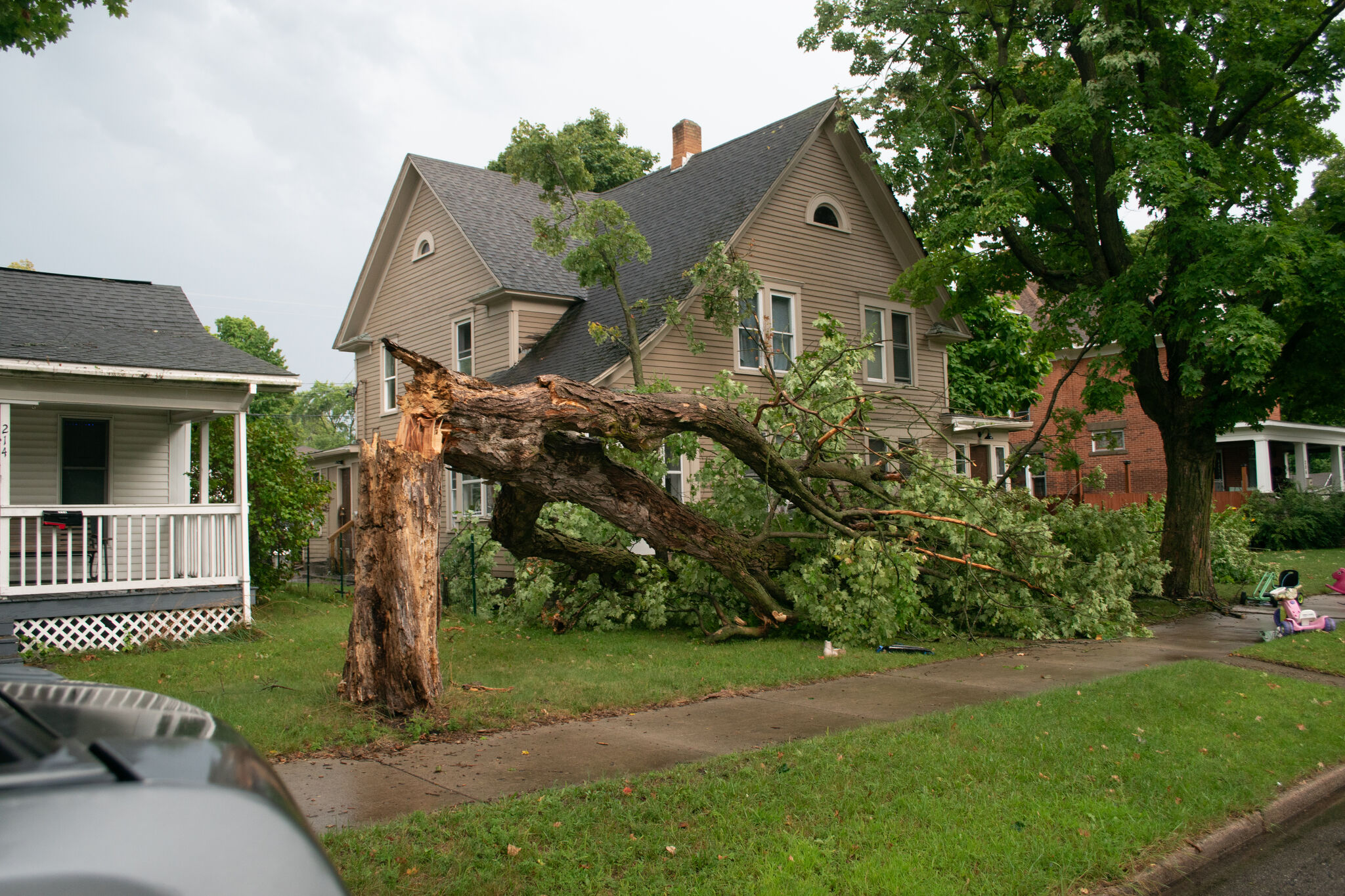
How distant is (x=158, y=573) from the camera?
37.8ft

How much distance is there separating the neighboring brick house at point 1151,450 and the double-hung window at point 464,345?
20.2 metres

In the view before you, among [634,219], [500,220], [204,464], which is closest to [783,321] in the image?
[634,219]

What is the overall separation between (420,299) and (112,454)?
25.5ft

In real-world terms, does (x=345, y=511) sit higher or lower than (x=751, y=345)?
lower

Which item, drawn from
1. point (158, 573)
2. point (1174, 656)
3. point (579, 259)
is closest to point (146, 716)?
point (1174, 656)

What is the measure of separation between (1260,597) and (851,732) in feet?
32.0

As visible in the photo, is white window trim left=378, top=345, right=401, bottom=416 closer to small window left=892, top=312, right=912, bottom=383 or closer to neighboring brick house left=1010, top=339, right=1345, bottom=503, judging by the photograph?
small window left=892, top=312, right=912, bottom=383

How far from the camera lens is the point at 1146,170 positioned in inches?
476

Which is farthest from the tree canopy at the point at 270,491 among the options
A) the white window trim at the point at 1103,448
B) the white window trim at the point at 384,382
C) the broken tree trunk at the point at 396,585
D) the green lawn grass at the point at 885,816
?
the white window trim at the point at 1103,448

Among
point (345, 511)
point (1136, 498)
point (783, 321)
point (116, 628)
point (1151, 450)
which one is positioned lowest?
point (116, 628)

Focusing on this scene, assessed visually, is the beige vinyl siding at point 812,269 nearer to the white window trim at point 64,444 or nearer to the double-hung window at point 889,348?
the double-hung window at point 889,348

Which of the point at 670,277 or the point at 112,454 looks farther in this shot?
the point at 670,277

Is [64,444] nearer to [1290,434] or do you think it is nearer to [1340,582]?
[1340,582]

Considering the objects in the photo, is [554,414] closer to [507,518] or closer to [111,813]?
[507,518]
